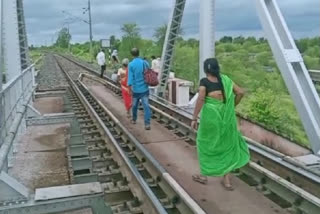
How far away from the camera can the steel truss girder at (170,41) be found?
16234 mm

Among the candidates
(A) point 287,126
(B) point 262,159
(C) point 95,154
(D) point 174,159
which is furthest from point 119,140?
(A) point 287,126

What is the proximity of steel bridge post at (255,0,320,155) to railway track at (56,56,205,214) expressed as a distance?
2.42 m

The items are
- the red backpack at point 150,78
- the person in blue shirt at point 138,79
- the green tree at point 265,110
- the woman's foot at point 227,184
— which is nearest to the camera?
the woman's foot at point 227,184

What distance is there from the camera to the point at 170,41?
17219mm

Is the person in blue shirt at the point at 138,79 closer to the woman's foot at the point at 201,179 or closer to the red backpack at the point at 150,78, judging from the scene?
the red backpack at the point at 150,78

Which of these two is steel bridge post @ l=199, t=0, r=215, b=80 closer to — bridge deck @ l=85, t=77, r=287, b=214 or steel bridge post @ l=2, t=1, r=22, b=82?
bridge deck @ l=85, t=77, r=287, b=214

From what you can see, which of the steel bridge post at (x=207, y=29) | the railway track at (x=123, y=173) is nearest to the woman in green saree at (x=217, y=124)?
the railway track at (x=123, y=173)

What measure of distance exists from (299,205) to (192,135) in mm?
4064

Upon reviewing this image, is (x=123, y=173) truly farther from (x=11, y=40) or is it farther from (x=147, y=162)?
(x=11, y=40)

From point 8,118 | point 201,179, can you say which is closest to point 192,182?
point 201,179

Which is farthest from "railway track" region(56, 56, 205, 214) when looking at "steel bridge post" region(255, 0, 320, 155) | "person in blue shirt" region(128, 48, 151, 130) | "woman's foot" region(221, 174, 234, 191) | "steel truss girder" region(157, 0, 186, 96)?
"steel truss girder" region(157, 0, 186, 96)

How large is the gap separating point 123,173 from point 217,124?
2134mm

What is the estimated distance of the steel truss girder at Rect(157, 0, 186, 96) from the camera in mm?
16234

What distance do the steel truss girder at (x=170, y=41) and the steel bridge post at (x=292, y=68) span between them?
8.21m
